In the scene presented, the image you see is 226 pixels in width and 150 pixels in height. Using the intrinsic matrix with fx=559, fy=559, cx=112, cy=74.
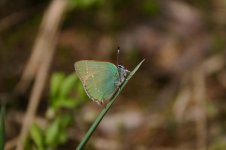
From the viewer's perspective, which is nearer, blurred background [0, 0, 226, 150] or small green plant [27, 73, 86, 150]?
small green plant [27, 73, 86, 150]

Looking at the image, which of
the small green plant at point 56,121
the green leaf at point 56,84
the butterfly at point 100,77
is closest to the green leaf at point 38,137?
the small green plant at point 56,121

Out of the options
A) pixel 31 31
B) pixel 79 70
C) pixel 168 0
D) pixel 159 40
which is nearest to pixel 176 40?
pixel 159 40

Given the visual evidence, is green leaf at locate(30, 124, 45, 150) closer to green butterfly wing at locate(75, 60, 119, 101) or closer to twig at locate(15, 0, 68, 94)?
green butterfly wing at locate(75, 60, 119, 101)

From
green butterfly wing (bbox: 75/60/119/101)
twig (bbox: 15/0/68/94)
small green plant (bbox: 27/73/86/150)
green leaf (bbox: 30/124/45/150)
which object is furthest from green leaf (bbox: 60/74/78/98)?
twig (bbox: 15/0/68/94)

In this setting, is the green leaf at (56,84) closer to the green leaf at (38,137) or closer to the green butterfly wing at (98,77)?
the green leaf at (38,137)

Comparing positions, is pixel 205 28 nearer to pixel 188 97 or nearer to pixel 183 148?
pixel 188 97

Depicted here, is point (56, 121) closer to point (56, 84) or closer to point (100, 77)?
point (56, 84)

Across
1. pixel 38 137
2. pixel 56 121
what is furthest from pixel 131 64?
pixel 38 137
